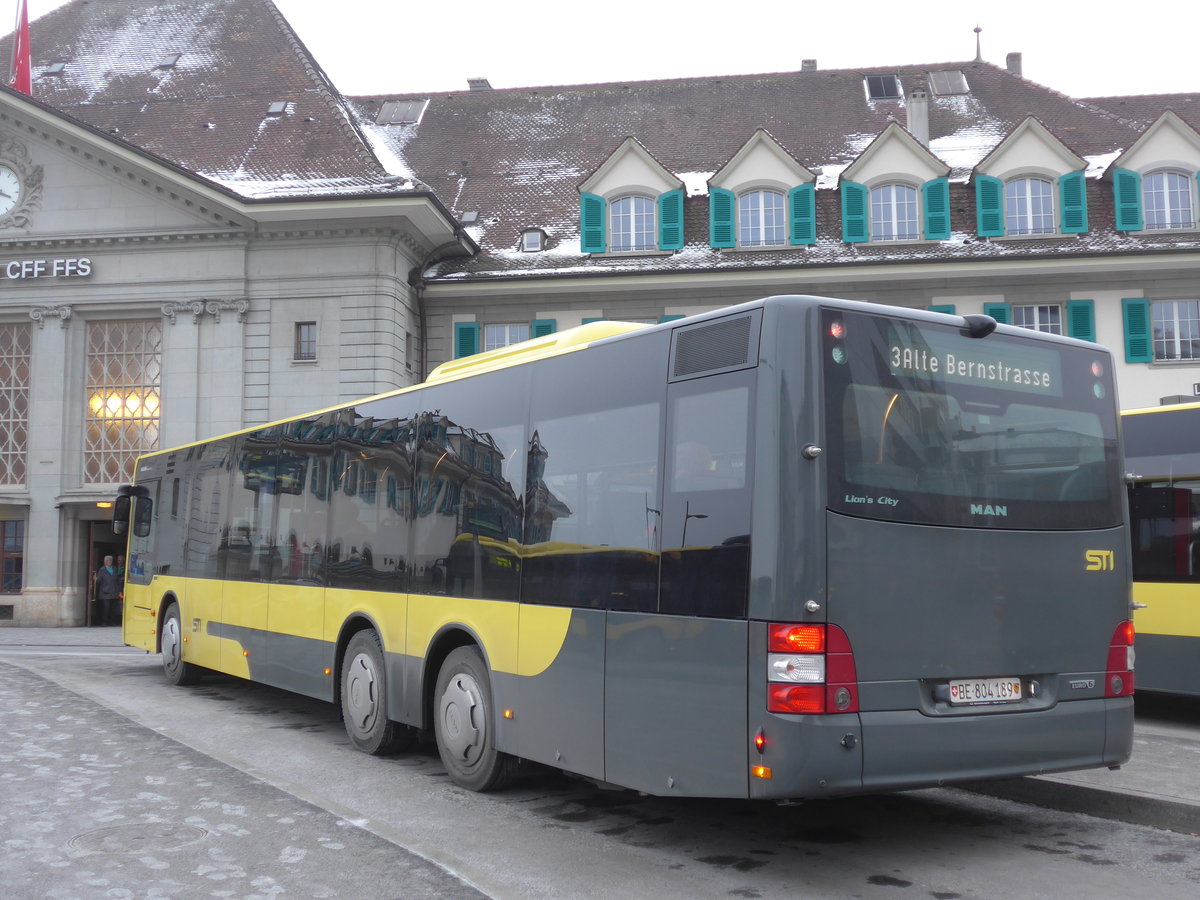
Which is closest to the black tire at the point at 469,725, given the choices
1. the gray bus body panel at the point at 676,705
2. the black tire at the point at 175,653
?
the gray bus body panel at the point at 676,705

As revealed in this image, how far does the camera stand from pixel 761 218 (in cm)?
2845

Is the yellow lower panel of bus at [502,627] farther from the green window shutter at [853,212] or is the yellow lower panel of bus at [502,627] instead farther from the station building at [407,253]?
the green window shutter at [853,212]

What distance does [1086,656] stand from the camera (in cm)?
653

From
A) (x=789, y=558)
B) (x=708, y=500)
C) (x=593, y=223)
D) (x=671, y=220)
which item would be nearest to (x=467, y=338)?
(x=593, y=223)

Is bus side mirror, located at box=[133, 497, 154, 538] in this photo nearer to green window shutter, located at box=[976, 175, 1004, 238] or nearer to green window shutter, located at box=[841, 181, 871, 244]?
green window shutter, located at box=[841, 181, 871, 244]

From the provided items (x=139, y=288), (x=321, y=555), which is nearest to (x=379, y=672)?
(x=321, y=555)

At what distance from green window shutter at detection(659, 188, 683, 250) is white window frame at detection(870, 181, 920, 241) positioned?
4.47 meters

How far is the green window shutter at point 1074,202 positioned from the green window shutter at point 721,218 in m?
7.43

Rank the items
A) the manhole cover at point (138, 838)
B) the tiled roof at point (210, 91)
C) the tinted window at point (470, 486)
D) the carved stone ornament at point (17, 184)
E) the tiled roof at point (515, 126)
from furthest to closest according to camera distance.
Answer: the carved stone ornament at point (17, 184), the tiled roof at point (210, 91), the tiled roof at point (515, 126), the tinted window at point (470, 486), the manhole cover at point (138, 838)

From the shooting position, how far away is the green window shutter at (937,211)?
2748 cm

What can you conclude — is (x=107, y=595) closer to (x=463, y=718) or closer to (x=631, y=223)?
(x=631, y=223)

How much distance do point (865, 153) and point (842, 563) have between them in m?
23.9

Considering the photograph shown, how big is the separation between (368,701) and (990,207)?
72.5 feet

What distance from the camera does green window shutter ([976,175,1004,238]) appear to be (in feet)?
89.7
